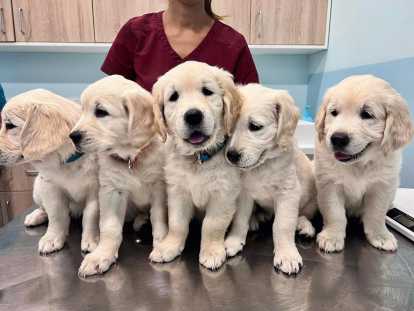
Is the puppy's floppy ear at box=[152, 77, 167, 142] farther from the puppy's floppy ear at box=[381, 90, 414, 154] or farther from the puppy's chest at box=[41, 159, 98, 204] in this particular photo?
the puppy's floppy ear at box=[381, 90, 414, 154]

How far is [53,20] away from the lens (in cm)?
309

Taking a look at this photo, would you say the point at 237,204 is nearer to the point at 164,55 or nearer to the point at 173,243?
the point at 173,243

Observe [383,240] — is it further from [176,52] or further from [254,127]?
[176,52]

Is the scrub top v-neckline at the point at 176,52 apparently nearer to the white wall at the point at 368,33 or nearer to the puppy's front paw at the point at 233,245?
the puppy's front paw at the point at 233,245

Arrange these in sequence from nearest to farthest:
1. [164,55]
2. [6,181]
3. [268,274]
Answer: [268,274]
[164,55]
[6,181]

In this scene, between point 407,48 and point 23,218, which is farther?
point 407,48

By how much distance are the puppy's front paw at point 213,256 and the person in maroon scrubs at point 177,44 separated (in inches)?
40.0

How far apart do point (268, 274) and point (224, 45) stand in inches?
52.3

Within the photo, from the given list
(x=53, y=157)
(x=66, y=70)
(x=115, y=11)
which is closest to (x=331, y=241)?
(x=53, y=157)

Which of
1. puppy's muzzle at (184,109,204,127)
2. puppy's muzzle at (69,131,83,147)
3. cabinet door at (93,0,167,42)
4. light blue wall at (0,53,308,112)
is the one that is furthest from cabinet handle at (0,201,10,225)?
puppy's muzzle at (184,109,204,127)

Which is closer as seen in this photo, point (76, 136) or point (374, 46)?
point (76, 136)

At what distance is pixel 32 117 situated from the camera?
121 cm

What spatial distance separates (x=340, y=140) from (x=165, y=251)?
748 mm

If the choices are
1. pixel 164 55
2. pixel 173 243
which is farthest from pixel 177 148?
pixel 164 55
